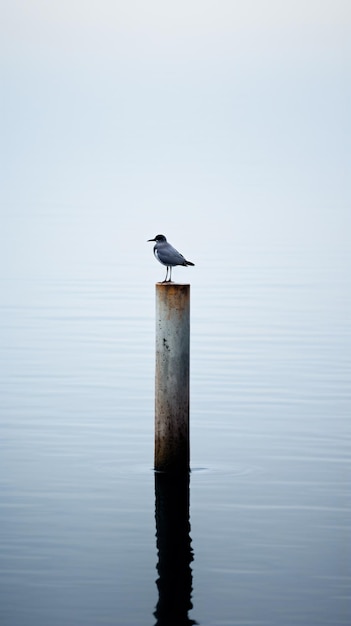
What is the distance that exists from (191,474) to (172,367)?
6.26 ft

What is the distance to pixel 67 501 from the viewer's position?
52.9 feet

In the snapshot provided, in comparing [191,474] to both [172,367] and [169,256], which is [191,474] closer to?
[172,367]

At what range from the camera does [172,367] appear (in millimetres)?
15836

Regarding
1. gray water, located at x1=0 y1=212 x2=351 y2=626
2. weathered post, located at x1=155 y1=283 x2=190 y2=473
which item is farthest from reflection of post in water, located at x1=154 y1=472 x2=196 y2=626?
weathered post, located at x1=155 y1=283 x2=190 y2=473

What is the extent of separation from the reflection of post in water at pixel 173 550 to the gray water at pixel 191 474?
4 cm

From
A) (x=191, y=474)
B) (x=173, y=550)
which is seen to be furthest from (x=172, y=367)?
(x=173, y=550)

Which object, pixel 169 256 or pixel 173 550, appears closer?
pixel 173 550

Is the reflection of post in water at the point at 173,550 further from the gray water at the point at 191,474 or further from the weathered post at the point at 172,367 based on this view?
the weathered post at the point at 172,367

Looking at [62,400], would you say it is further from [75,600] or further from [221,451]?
[75,600]

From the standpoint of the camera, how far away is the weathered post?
51.3 feet

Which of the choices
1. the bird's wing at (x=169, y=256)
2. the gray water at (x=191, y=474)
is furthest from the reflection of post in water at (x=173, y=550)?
the bird's wing at (x=169, y=256)

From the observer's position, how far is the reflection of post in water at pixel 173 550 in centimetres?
1260

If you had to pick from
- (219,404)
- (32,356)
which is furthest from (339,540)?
(32,356)

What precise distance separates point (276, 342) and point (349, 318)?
21.1 ft
